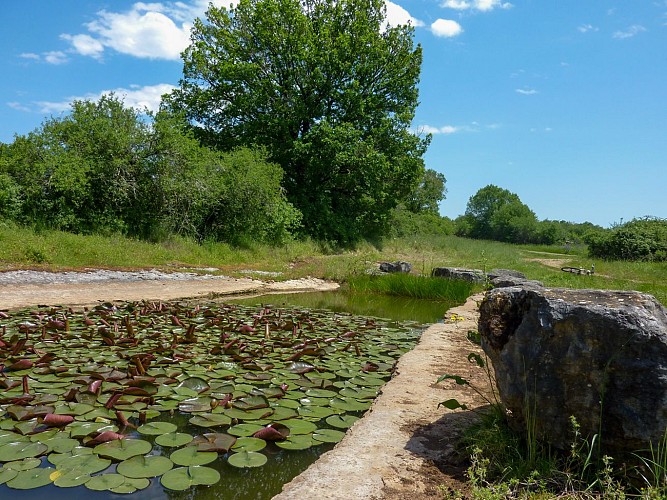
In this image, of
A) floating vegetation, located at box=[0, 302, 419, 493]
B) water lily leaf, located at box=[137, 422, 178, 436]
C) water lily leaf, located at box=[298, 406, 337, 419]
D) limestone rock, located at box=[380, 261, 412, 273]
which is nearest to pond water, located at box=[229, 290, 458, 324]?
floating vegetation, located at box=[0, 302, 419, 493]

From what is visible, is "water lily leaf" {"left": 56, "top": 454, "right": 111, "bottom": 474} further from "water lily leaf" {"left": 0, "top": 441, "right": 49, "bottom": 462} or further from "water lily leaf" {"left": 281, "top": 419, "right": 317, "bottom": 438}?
"water lily leaf" {"left": 281, "top": 419, "right": 317, "bottom": 438}

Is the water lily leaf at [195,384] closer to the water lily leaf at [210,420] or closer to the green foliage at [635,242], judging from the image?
the water lily leaf at [210,420]

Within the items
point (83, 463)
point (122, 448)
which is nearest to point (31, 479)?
point (83, 463)

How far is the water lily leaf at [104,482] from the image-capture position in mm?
2914

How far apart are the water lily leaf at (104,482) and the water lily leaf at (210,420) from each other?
911 mm

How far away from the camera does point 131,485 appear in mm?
2977

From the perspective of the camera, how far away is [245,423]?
4020 millimetres

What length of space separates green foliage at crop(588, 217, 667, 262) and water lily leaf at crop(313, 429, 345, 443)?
2683 centimetres

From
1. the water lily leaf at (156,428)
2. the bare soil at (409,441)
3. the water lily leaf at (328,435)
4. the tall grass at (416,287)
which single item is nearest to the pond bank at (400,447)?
the bare soil at (409,441)

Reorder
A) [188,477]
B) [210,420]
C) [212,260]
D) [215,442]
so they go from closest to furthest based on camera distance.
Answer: [188,477] < [215,442] < [210,420] < [212,260]

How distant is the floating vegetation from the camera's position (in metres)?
3.25

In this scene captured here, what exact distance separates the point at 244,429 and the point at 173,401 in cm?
91

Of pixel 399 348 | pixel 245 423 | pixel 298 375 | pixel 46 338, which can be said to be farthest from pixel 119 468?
pixel 399 348

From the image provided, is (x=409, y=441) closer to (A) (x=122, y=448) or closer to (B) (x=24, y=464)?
(A) (x=122, y=448)
